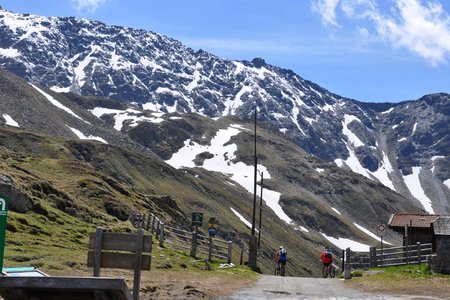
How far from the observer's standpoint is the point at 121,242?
13.8 metres

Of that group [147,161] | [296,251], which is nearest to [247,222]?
[296,251]

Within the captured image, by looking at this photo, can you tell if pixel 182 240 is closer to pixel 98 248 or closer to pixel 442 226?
pixel 442 226

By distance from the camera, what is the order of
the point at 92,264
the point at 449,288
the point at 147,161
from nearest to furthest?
1. the point at 92,264
2. the point at 449,288
3. the point at 147,161

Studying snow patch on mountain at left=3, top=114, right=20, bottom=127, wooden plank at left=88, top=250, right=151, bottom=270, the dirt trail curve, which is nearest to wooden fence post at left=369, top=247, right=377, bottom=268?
the dirt trail curve

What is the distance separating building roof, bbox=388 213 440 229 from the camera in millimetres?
50219

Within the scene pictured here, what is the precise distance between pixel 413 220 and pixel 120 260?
41.6 meters

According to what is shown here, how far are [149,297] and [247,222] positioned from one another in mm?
131490

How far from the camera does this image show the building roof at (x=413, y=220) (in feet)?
165

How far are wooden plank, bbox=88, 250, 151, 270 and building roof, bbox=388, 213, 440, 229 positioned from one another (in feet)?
127

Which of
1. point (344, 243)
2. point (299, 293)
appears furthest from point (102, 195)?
point (344, 243)

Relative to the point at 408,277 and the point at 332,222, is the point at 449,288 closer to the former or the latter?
the point at 408,277

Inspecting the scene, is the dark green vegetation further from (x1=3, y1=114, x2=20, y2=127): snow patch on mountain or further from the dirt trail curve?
(x1=3, y1=114, x2=20, y2=127): snow patch on mountain

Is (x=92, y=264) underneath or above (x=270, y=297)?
above

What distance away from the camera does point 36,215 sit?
106 ft
